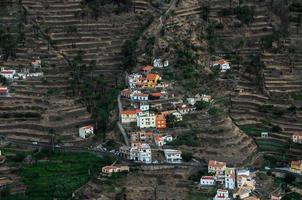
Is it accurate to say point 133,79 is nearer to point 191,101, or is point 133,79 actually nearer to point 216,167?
point 191,101

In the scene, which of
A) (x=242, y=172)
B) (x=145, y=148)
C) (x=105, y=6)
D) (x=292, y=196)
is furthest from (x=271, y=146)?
(x=105, y=6)

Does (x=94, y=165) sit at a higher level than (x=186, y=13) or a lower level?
lower

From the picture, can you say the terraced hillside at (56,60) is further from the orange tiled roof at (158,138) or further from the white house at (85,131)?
the orange tiled roof at (158,138)

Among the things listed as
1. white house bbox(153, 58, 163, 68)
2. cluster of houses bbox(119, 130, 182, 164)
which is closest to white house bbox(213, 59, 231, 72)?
white house bbox(153, 58, 163, 68)

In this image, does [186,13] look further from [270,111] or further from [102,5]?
[270,111]

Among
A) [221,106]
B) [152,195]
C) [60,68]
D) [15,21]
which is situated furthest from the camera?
[15,21]

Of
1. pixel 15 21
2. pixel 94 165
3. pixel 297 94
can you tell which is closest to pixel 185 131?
pixel 94 165
